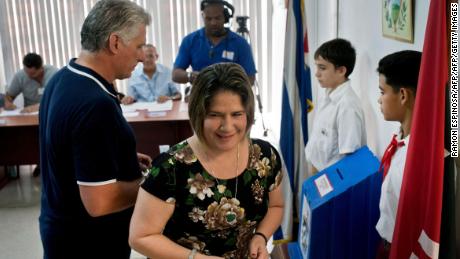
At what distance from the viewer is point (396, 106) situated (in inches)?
62.1

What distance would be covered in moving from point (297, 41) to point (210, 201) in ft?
5.32

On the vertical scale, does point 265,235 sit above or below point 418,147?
below

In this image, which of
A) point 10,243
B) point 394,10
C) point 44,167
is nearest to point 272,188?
point 44,167

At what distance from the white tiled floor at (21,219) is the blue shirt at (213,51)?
1.69 meters

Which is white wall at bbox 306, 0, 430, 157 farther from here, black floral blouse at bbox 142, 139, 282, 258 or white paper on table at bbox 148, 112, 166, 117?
white paper on table at bbox 148, 112, 166, 117

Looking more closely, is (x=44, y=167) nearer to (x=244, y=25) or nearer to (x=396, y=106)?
(x=396, y=106)

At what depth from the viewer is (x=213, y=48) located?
3676 mm

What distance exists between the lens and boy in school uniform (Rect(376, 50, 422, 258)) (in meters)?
1.52

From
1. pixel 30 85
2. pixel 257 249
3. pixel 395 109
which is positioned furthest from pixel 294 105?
pixel 30 85

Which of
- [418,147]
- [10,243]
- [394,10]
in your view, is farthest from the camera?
[10,243]

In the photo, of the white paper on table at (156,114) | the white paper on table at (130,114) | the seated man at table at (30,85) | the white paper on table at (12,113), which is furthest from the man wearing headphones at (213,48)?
the seated man at table at (30,85)

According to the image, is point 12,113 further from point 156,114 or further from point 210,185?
point 210,185

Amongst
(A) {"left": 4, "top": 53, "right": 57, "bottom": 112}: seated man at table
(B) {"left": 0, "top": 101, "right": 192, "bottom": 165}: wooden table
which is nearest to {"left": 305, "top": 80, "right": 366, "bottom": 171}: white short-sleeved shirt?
(B) {"left": 0, "top": 101, "right": 192, "bottom": 165}: wooden table

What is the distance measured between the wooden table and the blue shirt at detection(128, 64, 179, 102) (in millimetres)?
676
